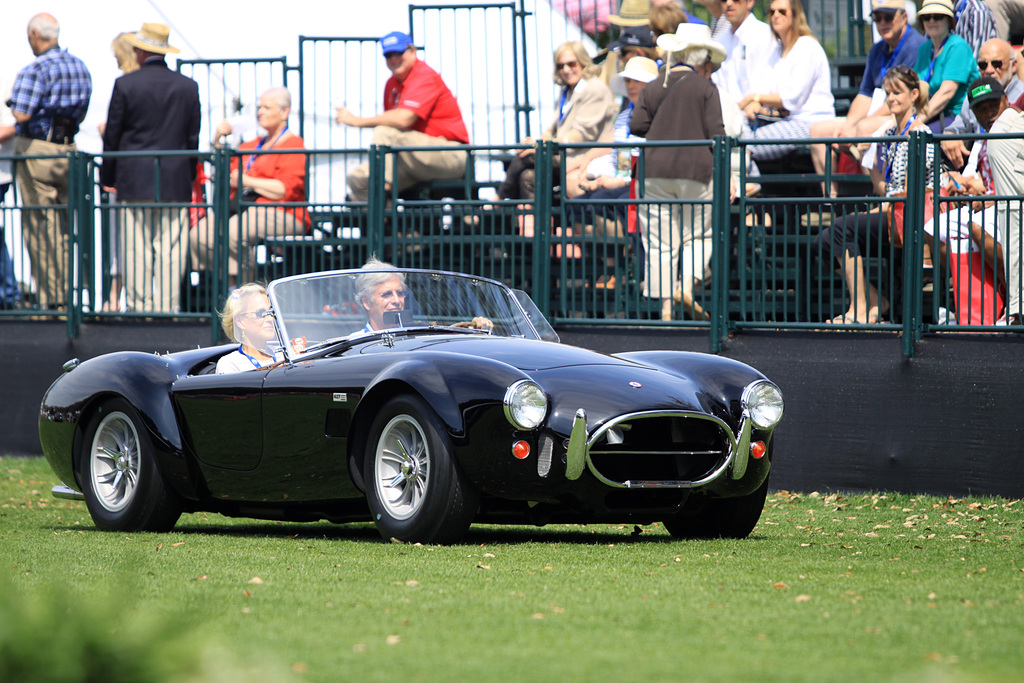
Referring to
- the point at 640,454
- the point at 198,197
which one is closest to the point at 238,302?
the point at 640,454

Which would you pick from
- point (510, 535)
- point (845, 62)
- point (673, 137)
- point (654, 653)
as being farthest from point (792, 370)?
point (654, 653)

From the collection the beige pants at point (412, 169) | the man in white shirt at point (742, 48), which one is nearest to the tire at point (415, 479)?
the beige pants at point (412, 169)

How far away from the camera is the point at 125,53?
14.1m

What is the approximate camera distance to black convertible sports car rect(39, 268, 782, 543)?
686cm

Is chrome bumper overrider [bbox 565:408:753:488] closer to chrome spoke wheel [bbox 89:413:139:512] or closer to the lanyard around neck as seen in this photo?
chrome spoke wheel [bbox 89:413:139:512]

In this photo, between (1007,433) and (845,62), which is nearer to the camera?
(1007,433)

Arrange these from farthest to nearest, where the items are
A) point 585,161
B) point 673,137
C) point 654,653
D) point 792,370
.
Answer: point 585,161 < point 673,137 < point 792,370 < point 654,653

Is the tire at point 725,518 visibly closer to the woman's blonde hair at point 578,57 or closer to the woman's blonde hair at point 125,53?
the woman's blonde hair at point 578,57

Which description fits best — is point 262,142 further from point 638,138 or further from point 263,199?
point 638,138

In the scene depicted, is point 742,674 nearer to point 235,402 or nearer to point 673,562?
point 673,562

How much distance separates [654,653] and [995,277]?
6709mm

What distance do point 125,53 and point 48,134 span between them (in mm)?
1162

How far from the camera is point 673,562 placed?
6.49m

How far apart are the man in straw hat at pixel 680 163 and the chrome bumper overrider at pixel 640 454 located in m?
4.04
